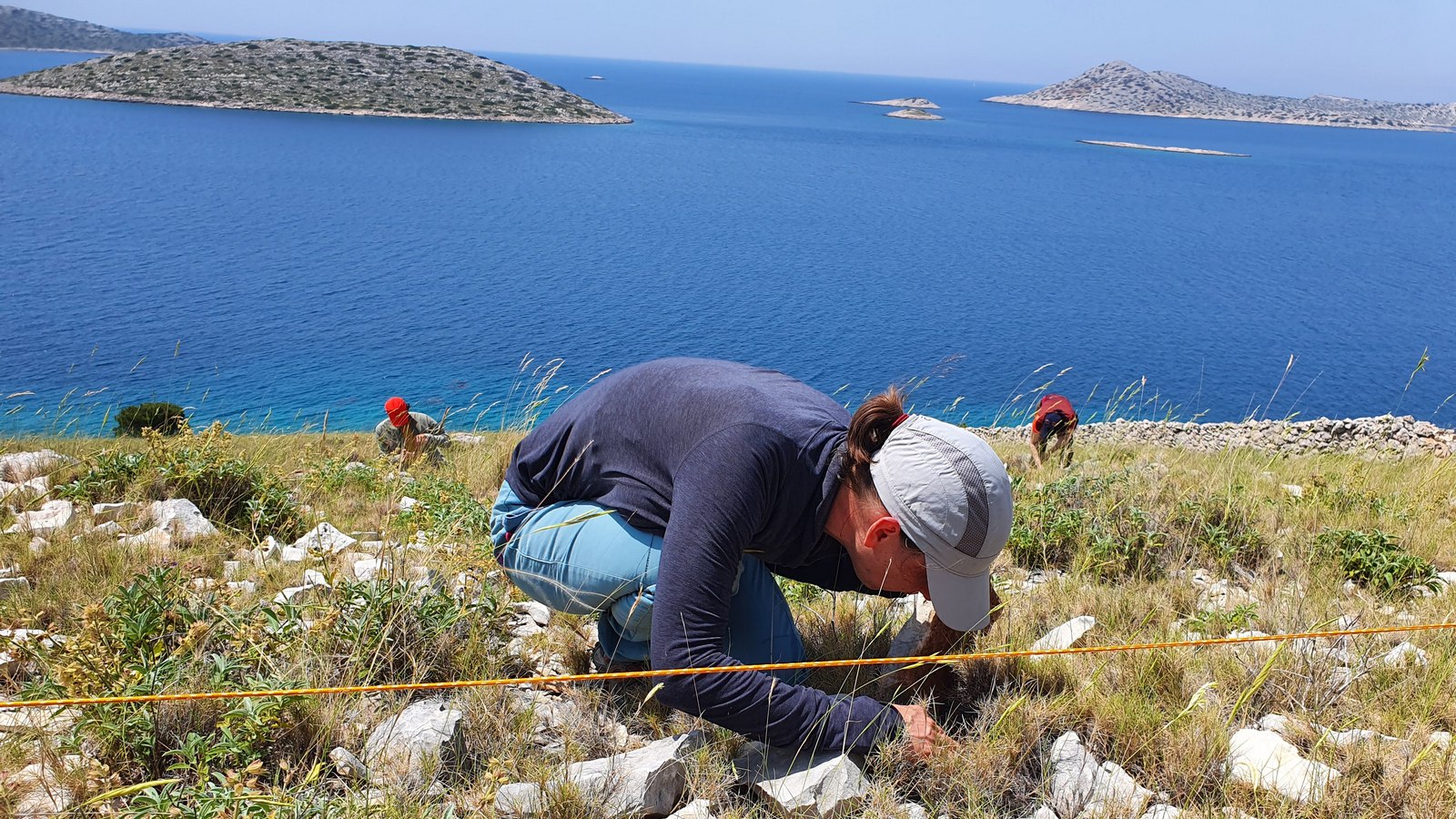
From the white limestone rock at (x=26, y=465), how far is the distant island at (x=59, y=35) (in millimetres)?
172570

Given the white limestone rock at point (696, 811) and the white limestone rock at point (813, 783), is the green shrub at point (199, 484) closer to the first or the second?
the white limestone rock at point (696, 811)

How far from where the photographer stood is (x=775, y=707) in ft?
7.84

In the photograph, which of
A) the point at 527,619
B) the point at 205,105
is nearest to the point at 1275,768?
the point at 527,619

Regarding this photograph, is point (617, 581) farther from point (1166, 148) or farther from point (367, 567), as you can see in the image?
point (1166, 148)

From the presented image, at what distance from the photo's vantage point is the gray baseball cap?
7.41ft

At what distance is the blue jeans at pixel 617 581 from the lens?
2.75m

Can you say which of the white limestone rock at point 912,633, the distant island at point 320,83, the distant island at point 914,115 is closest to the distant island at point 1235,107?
the distant island at point 914,115

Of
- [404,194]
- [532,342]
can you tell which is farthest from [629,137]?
[532,342]

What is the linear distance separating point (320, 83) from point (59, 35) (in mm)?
114341

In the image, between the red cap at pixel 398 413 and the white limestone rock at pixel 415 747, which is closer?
the white limestone rock at pixel 415 747

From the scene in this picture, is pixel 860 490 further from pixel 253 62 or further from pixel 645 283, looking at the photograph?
pixel 253 62

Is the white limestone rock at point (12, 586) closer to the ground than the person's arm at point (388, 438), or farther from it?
farther from it

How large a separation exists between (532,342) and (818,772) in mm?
22779

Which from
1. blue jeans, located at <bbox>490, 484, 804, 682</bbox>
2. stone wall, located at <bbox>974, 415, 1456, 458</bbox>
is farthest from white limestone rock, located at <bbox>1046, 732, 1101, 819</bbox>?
stone wall, located at <bbox>974, 415, 1456, 458</bbox>
